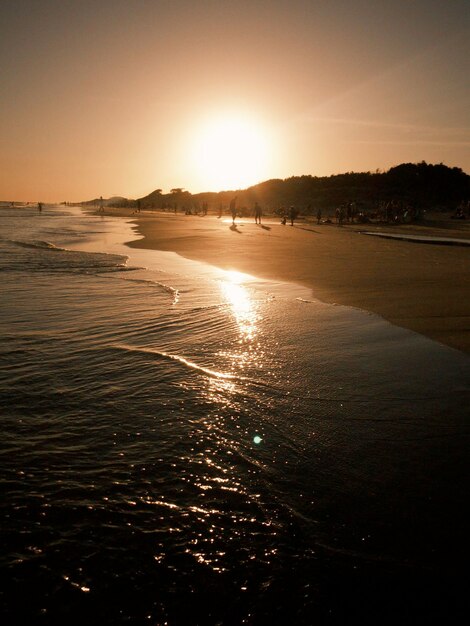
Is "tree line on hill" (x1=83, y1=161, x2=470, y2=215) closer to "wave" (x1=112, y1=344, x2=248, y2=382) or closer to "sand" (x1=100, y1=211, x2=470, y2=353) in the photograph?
"sand" (x1=100, y1=211, x2=470, y2=353)

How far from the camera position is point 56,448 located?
2514 millimetres

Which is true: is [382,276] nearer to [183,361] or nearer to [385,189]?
[183,361]

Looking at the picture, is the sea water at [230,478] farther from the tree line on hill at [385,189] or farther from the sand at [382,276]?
the tree line on hill at [385,189]

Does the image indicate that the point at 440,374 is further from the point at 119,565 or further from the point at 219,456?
the point at 119,565

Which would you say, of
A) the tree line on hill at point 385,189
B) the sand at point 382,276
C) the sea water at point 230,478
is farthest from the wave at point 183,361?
the tree line on hill at point 385,189

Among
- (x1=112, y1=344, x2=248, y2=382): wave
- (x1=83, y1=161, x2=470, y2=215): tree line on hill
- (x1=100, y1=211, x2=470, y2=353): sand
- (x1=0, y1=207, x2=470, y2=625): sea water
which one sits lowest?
(x1=0, y1=207, x2=470, y2=625): sea water

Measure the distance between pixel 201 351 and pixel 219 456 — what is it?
2.00 metres

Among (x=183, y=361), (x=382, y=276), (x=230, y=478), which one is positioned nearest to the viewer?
(x=230, y=478)

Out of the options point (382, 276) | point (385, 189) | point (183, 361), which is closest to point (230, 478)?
point (183, 361)

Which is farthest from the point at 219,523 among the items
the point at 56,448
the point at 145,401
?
the point at 145,401

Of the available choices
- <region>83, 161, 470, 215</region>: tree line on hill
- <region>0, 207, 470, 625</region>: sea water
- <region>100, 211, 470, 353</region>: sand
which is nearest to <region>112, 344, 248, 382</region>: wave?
<region>0, 207, 470, 625</region>: sea water

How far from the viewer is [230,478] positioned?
2268 millimetres

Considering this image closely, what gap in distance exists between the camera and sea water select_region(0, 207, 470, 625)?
62.4 inches

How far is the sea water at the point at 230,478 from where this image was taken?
1.58 metres
